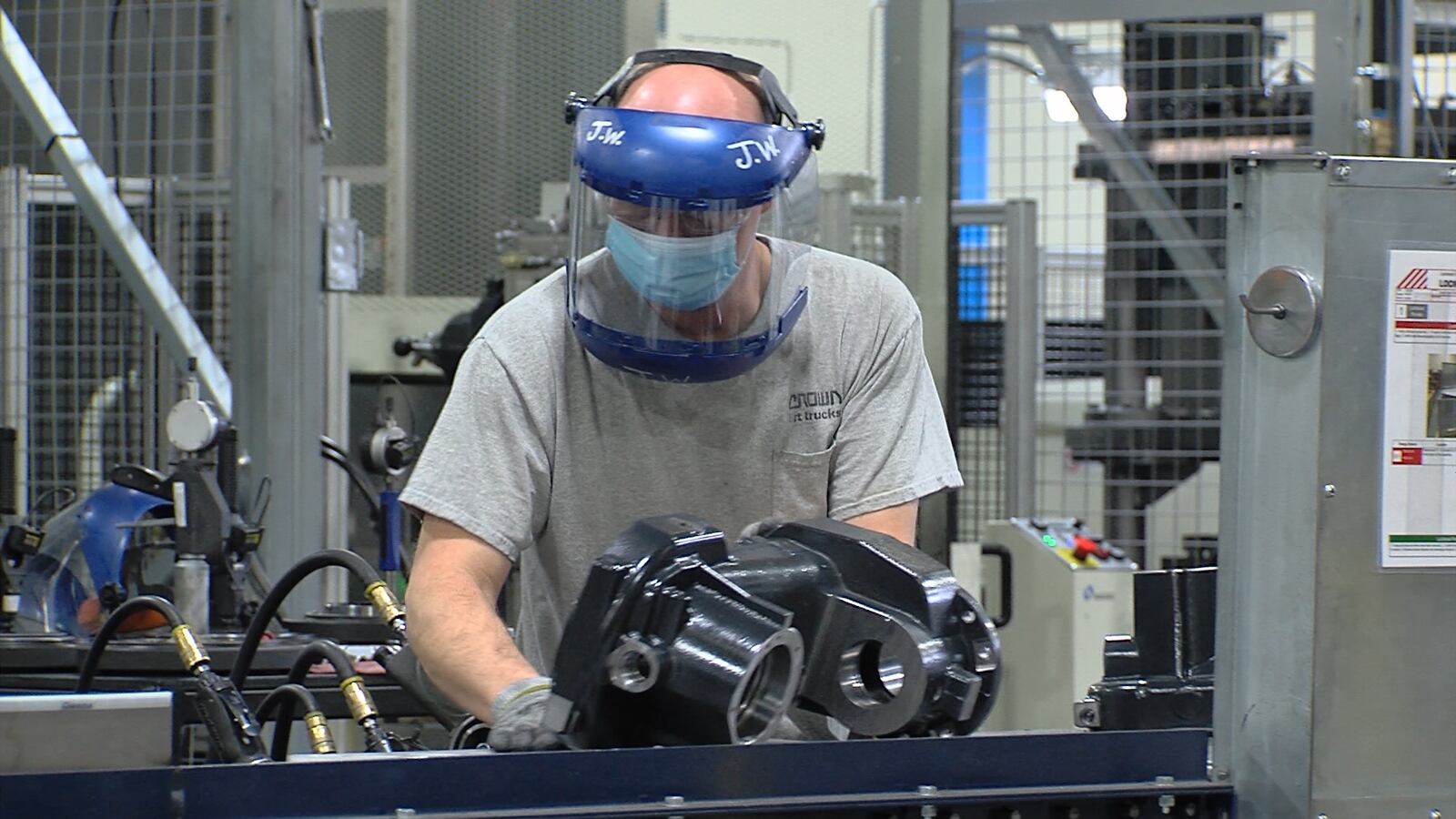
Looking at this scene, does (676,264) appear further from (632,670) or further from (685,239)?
(632,670)

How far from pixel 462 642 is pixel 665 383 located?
0.37 meters

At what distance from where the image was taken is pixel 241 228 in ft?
9.75

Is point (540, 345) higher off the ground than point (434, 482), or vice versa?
point (540, 345)

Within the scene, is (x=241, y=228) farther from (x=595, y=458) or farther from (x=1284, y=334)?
(x=1284, y=334)

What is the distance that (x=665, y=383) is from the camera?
1.64 metres

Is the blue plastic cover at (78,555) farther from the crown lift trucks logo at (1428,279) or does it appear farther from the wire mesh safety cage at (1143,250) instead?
the crown lift trucks logo at (1428,279)

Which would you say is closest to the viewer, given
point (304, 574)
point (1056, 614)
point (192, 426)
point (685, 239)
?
point (685, 239)

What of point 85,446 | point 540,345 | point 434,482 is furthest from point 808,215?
point 85,446

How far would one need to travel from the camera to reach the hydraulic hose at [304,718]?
148cm

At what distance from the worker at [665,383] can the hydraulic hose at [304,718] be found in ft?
0.42

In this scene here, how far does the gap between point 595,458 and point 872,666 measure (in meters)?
0.69

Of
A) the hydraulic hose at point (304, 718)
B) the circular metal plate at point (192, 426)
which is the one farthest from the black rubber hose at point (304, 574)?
the circular metal plate at point (192, 426)

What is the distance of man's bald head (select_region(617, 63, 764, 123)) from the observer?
5.07ft

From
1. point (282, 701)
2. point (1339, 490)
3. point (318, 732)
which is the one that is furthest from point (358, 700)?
point (1339, 490)
